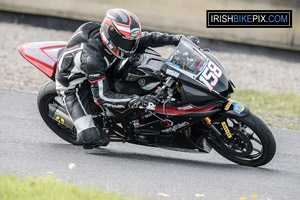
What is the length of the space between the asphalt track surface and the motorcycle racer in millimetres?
391

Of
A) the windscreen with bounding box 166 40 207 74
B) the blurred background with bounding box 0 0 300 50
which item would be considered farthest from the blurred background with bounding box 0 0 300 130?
the windscreen with bounding box 166 40 207 74

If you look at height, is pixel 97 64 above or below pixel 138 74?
above

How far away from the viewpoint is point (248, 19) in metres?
11.6

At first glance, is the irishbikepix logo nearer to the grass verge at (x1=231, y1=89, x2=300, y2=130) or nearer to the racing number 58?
the grass verge at (x1=231, y1=89, x2=300, y2=130)

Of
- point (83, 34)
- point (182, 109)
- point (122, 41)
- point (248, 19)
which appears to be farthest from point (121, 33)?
point (248, 19)

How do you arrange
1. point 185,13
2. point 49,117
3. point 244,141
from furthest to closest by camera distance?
point 185,13 < point 49,117 < point 244,141

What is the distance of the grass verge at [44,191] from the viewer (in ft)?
14.1

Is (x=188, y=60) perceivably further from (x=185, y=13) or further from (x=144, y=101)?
(x=185, y=13)

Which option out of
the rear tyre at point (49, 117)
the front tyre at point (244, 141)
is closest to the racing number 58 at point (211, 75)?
the front tyre at point (244, 141)

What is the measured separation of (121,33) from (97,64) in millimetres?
413

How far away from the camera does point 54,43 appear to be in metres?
6.41

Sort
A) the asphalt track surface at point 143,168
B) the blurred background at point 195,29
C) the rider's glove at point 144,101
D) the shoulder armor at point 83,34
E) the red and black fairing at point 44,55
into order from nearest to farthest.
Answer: the asphalt track surface at point 143,168
the rider's glove at point 144,101
the shoulder armor at point 83,34
the red and black fairing at point 44,55
the blurred background at point 195,29

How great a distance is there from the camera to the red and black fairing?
6.15 metres

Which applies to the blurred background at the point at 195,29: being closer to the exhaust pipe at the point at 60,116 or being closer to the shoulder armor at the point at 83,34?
the exhaust pipe at the point at 60,116
